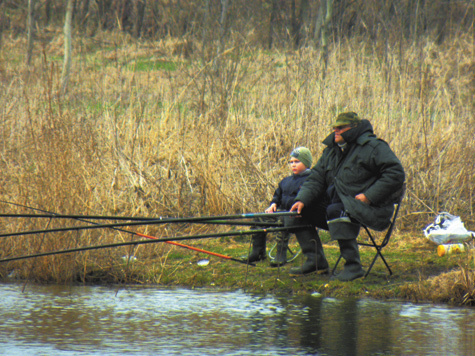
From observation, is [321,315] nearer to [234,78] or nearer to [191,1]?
[234,78]

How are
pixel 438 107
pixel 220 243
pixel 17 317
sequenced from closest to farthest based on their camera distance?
pixel 17 317, pixel 220 243, pixel 438 107

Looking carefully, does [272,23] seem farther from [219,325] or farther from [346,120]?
[219,325]

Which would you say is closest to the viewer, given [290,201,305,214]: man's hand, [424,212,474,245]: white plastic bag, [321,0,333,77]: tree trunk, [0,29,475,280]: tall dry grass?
[290,201,305,214]: man's hand

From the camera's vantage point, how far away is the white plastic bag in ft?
25.4

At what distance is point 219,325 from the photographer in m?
5.38

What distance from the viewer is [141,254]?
8094 mm

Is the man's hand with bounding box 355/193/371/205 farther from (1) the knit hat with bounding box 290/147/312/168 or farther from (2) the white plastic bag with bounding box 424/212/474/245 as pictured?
(2) the white plastic bag with bounding box 424/212/474/245

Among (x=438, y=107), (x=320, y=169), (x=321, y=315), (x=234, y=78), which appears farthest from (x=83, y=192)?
(x=438, y=107)

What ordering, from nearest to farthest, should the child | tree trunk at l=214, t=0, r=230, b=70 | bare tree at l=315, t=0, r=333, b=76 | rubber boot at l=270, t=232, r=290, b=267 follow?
the child
rubber boot at l=270, t=232, r=290, b=267
tree trunk at l=214, t=0, r=230, b=70
bare tree at l=315, t=0, r=333, b=76

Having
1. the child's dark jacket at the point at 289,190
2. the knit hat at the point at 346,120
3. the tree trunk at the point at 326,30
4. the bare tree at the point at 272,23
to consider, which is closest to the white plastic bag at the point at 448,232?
the child's dark jacket at the point at 289,190

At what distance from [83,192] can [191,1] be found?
7.84 m

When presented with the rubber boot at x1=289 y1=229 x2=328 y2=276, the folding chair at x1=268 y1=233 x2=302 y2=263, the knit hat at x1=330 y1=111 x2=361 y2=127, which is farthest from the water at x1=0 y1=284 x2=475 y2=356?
the knit hat at x1=330 y1=111 x2=361 y2=127

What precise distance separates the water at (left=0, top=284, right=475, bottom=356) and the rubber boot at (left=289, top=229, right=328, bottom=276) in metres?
0.52

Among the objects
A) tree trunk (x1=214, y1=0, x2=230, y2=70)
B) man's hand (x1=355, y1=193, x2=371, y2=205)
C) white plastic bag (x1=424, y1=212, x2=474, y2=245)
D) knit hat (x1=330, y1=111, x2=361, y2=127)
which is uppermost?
tree trunk (x1=214, y1=0, x2=230, y2=70)
